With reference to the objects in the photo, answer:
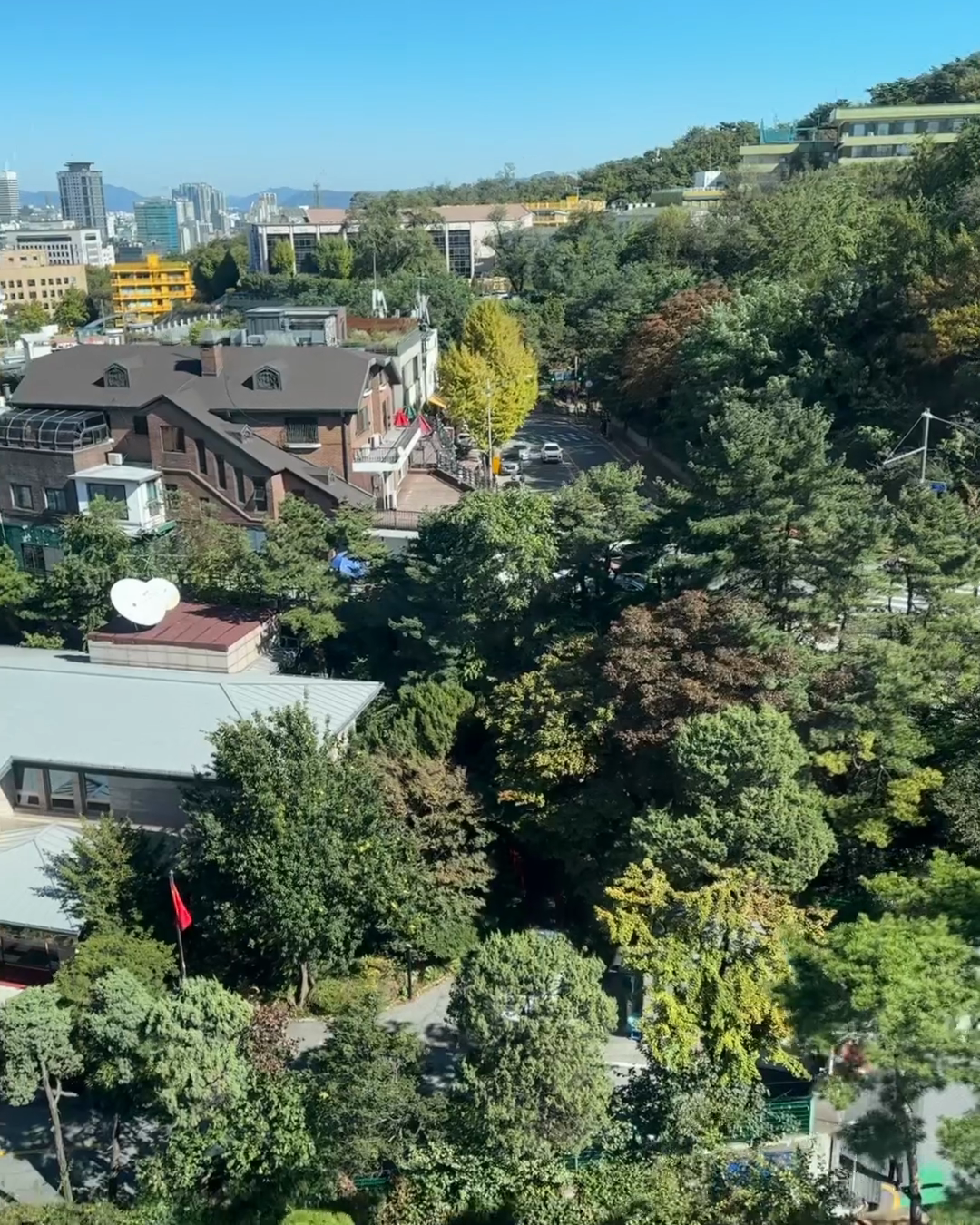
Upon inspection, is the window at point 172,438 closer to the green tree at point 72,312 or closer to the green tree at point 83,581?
the green tree at point 83,581

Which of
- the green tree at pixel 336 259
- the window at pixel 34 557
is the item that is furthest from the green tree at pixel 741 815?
the green tree at pixel 336 259

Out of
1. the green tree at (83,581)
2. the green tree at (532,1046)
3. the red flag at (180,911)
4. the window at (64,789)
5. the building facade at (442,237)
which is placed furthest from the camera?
the building facade at (442,237)

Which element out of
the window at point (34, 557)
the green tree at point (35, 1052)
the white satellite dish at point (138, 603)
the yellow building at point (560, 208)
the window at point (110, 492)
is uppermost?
the yellow building at point (560, 208)

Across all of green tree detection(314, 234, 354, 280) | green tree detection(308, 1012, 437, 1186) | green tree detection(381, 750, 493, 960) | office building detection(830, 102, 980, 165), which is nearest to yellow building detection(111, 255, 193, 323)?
green tree detection(314, 234, 354, 280)

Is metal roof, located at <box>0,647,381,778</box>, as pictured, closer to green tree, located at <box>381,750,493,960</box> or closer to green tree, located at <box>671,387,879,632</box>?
green tree, located at <box>381,750,493,960</box>

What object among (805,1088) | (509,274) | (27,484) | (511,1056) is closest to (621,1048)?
(805,1088)

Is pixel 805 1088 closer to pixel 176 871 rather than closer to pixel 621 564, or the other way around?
pixel 176 871

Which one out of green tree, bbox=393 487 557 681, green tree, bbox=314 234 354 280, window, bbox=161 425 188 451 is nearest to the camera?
green tree, bbox=393 487 557 681
